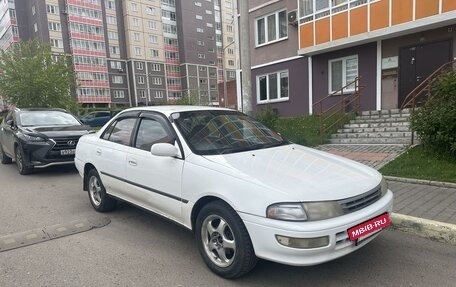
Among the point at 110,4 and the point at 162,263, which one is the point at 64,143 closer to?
the point at 162,263

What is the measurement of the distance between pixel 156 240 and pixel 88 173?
212 centimetres

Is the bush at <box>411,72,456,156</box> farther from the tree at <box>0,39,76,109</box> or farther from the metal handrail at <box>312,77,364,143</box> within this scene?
the tree at <box>0,39,76,109</box>

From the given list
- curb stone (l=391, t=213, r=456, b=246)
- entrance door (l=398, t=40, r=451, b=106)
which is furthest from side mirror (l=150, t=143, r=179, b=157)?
entrance door (l=398, t=40, r=451, b=106)

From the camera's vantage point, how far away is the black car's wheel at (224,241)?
9.91 feet

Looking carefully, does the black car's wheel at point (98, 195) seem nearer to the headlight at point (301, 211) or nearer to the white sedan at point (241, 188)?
the white sedan at point (241, 188)

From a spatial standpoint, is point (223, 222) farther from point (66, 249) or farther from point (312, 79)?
point (312, 79)

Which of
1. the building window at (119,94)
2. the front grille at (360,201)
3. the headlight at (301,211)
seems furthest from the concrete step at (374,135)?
the building window at (119,94)

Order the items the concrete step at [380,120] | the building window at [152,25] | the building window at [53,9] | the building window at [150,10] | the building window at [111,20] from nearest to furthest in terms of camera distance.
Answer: the concrete step at [380,120] < the building window at [53,9] < the building window at [111,20] < the building window at [150,10] < the building window at [152,25]

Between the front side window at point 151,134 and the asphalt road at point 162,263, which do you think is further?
the front side window at point 151,134

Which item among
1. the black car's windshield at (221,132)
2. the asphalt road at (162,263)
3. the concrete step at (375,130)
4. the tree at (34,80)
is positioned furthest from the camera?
the tree at (34,80)

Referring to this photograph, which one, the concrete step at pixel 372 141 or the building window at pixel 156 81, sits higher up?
the building window at pixel 156 81

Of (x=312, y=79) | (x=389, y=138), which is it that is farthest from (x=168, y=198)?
(x=312, y=79)

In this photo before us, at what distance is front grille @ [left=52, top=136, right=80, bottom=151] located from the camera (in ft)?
27.2

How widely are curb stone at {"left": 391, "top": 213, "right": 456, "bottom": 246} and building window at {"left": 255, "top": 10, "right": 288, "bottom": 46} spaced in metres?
13.1
